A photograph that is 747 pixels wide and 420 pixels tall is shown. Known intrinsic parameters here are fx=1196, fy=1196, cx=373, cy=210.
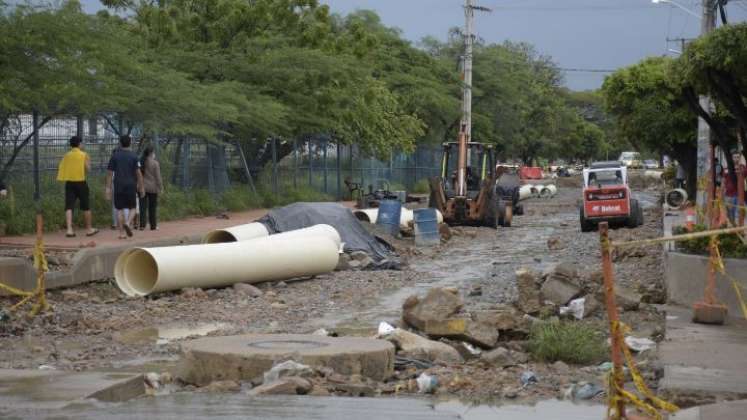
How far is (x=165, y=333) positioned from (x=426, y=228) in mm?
14991

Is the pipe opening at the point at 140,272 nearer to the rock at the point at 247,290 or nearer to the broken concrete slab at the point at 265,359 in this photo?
the rock at the point at 247,290

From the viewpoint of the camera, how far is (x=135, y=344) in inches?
504

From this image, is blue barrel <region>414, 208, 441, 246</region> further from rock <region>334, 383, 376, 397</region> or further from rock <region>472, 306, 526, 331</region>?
rock <region>334, 383, 376, 397</region>

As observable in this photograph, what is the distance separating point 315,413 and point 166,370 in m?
2.96

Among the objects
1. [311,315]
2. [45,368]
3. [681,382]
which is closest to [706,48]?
A: [311,315]

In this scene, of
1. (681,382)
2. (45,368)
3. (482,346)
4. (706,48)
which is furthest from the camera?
(706,48)

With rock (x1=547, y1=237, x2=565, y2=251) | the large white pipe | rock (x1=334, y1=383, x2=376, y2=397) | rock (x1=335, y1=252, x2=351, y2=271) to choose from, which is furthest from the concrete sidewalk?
rock (x1=547, y1=237, x2=565, y2=251)

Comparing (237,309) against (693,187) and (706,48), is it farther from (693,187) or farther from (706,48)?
(693,187)

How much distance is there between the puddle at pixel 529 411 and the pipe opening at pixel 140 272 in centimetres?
857

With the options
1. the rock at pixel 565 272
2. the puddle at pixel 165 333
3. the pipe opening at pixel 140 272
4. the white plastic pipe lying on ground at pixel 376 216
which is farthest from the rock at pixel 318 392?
the white plastic pipe lying on ground at pixel 376 216

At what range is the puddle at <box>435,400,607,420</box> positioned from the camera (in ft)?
28.8

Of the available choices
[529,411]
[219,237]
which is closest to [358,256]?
[219,237]

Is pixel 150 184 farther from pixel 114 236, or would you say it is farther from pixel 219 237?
pixel 219 237

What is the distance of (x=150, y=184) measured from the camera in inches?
952
